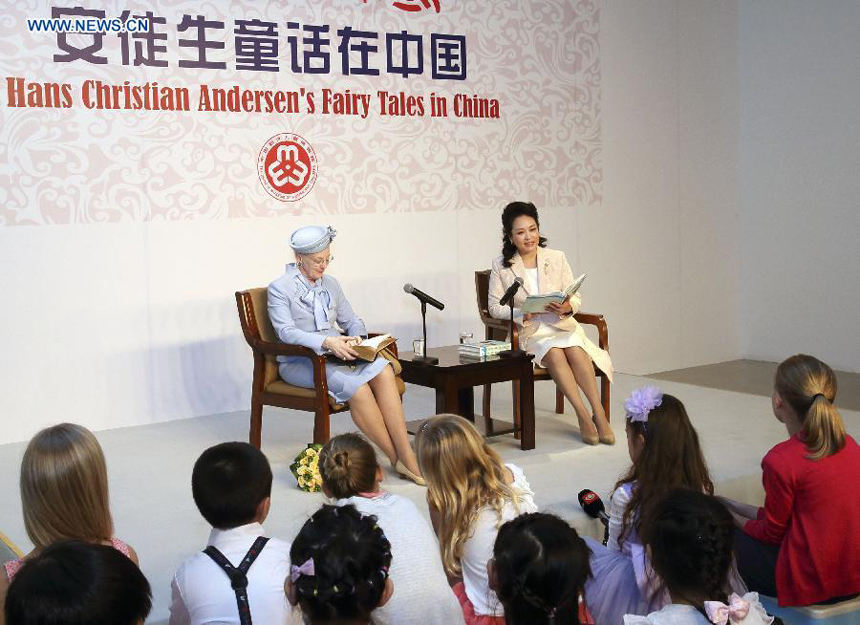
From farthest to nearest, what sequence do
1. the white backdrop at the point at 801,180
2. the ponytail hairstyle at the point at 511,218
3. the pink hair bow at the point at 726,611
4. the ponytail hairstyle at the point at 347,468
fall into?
the white backdrop at the point at 801,180
the ponytail hairstyle at the point at 511,218
the ponytail hairstyle at the point at 347,468
the pink hair bow at the point at 726,611

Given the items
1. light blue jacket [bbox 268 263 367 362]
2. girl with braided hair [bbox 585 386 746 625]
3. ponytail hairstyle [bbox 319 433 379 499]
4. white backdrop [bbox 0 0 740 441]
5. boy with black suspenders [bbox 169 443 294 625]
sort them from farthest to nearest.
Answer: white backdrop [bbox 0 0 740 441] < light blue jacket [bbox 268 263 367 362] < girl with braided hair [bbox 585 386 746 625] < ponytail hairstyle [bbox 319 433 379 499] < boy with black suspenders [bbox 169 443 294 625]

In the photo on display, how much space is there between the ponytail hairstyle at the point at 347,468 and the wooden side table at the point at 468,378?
1.99 metres

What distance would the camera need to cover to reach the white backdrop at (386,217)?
5.61 meters

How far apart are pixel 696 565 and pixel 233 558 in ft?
3.27

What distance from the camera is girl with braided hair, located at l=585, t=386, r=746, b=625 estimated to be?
2938 millimetres

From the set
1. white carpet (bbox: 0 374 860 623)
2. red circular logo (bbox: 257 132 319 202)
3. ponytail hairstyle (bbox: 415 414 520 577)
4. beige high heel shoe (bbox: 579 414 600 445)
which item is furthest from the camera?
red circular logo (bbox: 257 132 319 202)

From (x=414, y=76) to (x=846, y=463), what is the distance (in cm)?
424

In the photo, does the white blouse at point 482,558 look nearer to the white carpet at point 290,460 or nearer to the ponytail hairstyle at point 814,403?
the ponytail hairstyle at point 814,403

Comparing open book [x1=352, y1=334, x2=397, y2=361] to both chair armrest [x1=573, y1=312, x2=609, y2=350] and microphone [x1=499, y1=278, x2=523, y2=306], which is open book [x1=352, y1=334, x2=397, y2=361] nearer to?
microphone [x1=499, y1=278, x2=523, y2=306]

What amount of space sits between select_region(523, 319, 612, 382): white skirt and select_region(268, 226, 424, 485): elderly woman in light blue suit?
2.77 feet

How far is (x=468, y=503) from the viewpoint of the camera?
2750 millimetres

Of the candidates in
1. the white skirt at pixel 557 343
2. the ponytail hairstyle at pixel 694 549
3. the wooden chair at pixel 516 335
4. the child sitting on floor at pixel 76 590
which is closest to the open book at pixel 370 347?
the wooden chair at pixel 516 335
